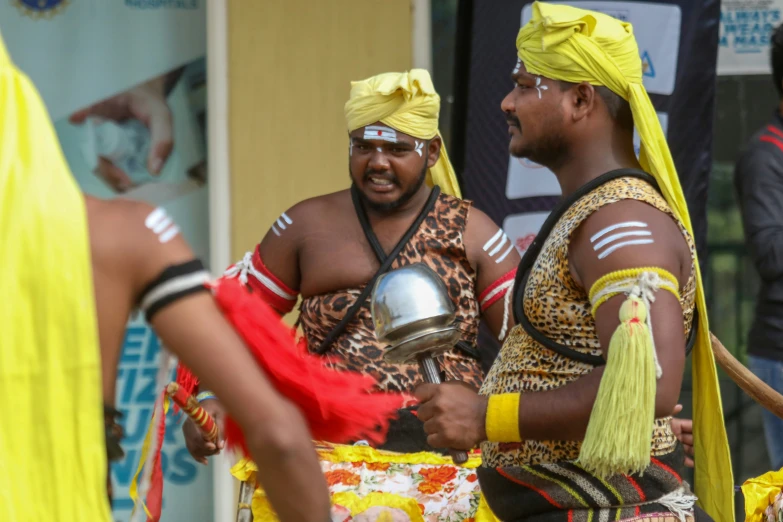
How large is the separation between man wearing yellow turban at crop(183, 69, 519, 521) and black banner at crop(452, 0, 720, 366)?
1170 mm

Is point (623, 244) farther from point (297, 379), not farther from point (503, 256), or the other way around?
point (503, 256)

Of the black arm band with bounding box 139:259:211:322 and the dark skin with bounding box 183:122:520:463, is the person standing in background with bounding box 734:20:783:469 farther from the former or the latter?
the black arm band with bounding box 139:259:211:322

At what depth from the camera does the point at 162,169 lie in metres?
5.59

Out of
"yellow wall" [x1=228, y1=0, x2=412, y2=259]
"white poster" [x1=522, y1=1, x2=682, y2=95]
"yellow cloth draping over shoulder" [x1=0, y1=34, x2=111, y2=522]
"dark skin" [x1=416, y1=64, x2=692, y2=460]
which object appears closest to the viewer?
"yellow cloth draping over shoulder" [x1=0, y1=34, x2=111, y2=522]

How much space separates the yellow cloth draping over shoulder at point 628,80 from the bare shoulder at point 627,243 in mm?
153

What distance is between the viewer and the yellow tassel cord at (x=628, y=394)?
8.23 ft

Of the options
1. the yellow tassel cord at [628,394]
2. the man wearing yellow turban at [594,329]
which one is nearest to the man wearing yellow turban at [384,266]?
the man wearing yellow turban at [594,329]

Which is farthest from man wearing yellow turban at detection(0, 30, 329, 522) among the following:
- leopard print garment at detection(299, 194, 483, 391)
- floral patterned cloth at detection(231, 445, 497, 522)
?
leopard print garment at detection(299, 194, 483, 391)

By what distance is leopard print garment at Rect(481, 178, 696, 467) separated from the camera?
2.76 metres

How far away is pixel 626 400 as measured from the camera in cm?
252

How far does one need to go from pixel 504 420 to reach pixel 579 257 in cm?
40

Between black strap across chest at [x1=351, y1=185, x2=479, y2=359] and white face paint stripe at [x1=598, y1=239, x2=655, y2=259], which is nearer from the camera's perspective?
white face paint stripe at [x1=598, y1=239, x2=655, y2=259]

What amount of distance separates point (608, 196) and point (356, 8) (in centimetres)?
290

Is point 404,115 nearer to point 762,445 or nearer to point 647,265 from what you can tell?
point 647,265
